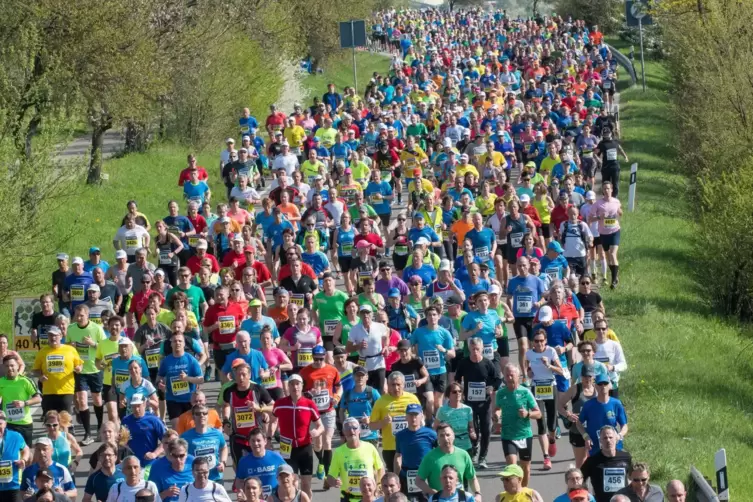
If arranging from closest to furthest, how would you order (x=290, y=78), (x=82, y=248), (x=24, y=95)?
(x=24, y=95) → (x=82, y=248) → (x=290, y=78)

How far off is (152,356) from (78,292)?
268 cm

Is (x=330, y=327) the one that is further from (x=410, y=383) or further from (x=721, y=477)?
(x=721, y=477)

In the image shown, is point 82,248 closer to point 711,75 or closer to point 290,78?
point 711,75

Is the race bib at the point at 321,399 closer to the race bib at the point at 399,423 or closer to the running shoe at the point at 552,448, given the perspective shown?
the race bib at the point at 399,423

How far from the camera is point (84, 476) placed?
15695mm


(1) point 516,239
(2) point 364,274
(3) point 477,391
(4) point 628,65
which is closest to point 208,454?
(3) point 477,391

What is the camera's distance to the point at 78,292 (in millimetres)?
18969

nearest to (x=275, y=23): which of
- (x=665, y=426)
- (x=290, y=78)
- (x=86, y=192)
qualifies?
(x=290, y=78)

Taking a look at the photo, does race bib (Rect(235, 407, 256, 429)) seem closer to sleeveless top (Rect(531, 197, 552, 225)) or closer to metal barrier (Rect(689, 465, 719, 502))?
metal barrier (Rect(689, 465, 719, 502))

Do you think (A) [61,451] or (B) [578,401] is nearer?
(A) [61,451]

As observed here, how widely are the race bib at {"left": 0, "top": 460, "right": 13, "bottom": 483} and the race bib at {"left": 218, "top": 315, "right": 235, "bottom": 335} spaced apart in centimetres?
405

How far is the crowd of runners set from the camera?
1290cm

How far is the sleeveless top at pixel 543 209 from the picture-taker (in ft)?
75.4

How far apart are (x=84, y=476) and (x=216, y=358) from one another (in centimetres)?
243
